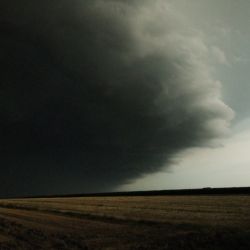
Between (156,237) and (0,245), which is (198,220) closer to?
(156,237)

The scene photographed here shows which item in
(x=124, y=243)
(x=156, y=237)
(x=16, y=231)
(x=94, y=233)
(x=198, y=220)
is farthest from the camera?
(x=198, y=220)

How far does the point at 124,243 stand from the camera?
18.5 m

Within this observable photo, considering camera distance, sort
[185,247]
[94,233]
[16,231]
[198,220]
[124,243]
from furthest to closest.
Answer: [198,220] < [16,231] < [94,233] < [124,243] < [185,247]

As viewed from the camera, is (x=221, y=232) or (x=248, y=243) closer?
(x=248, y=243)

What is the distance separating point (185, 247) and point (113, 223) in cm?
1022

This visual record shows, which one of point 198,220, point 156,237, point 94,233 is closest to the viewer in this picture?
point 156,237

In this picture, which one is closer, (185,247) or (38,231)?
(185,247)

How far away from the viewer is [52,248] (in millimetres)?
17703

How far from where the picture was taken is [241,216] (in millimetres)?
27625

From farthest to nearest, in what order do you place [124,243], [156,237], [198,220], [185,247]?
[198,220]
[156,237]
[124,243]
[185,247]

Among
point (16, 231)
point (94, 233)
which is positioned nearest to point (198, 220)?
point (94, 233)

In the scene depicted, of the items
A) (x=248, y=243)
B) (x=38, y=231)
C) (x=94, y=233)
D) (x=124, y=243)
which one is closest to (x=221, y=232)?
(x=248, y=243)

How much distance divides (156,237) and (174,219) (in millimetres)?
7925

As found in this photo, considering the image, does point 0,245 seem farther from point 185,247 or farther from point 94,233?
point 185,247
